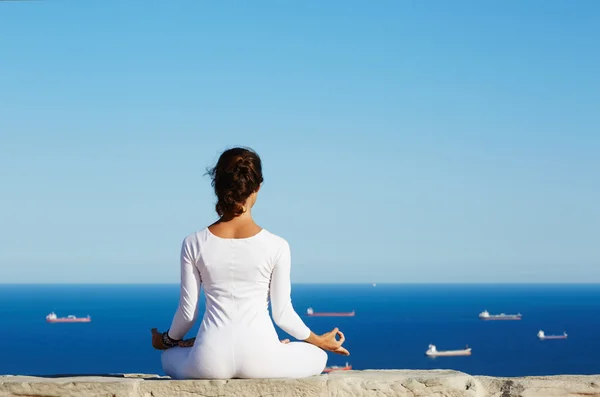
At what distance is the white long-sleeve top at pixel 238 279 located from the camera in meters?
3.85

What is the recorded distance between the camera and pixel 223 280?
3891 mm

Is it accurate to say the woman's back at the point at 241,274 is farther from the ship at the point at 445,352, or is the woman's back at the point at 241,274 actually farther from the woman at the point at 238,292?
the ship at the point at 445,352

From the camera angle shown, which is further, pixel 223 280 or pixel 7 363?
pixel 7 363

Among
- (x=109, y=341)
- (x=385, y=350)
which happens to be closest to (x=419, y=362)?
(x=385, y=350)

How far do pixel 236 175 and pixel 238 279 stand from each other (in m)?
0.47

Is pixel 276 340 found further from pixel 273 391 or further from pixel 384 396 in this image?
pixel 384 396

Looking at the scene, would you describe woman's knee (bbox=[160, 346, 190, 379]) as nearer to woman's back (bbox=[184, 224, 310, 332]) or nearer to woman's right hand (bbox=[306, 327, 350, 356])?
woman's back (bbox=[184, 224, 310, 332])

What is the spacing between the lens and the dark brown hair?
3.85m

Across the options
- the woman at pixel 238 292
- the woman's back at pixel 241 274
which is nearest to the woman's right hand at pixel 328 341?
the woman at pixel 238 292

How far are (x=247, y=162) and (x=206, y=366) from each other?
92 cm

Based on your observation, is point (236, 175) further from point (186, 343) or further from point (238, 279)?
point (186, 343)

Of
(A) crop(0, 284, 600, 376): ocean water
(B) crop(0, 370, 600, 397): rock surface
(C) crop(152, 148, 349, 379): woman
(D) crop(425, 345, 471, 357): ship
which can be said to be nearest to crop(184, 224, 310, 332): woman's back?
(C) crop(152, 148, 349, 379): woman

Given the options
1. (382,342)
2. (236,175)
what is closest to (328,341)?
(236,175)

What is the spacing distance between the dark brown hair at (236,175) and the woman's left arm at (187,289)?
0.94 feet
